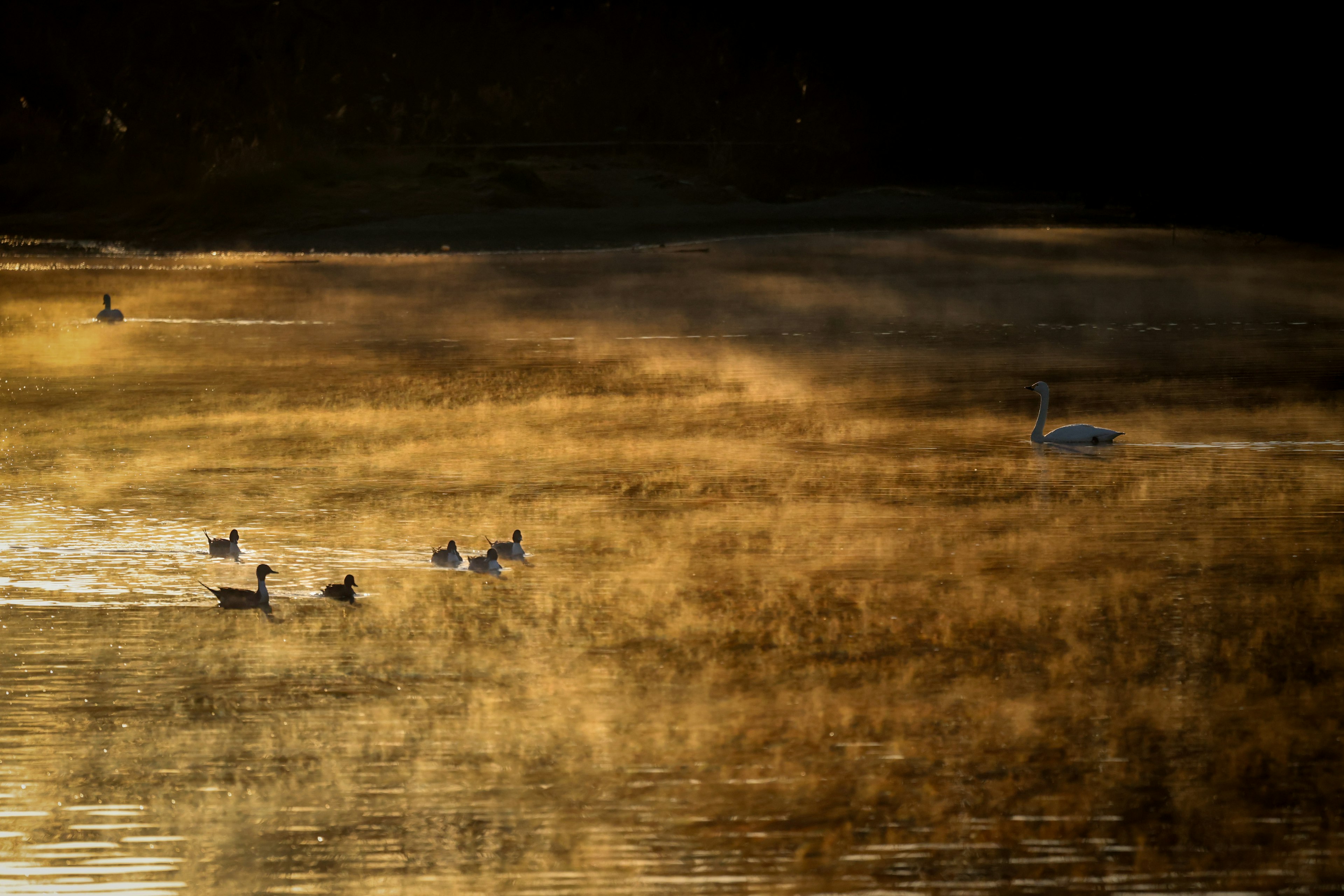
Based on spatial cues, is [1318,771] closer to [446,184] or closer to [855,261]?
[855,261]

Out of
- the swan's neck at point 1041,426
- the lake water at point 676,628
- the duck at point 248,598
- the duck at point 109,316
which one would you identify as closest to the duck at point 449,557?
the lake water at point 676,628

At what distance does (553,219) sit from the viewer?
37062 mm

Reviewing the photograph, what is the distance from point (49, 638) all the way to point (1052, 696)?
4.78m

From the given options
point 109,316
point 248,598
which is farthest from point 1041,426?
point 109,316

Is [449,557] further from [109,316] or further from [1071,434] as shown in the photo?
[109,316]

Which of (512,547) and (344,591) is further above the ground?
(512,547)

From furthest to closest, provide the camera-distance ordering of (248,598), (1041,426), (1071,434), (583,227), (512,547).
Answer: (583,227)
(1041,426)
(1071,434)
(512,547)
(248,598)

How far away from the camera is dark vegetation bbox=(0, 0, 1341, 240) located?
40.5 metres

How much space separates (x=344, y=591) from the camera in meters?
9.35

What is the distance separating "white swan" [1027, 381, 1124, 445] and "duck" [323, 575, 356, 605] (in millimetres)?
6493

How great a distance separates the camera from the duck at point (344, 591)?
934 cm

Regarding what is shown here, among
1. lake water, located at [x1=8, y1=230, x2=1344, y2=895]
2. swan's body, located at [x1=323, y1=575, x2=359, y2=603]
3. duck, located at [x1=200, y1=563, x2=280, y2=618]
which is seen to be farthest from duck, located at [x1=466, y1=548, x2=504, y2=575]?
duck, located at [x1=200, y1=563, x2=280, y2=618]

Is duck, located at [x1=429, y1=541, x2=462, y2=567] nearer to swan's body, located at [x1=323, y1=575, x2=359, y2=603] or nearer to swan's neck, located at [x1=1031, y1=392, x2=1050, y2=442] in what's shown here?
swan's body, located at [x1=323, y1=575, x2=359, y2=603]

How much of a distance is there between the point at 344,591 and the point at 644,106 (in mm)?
38420
